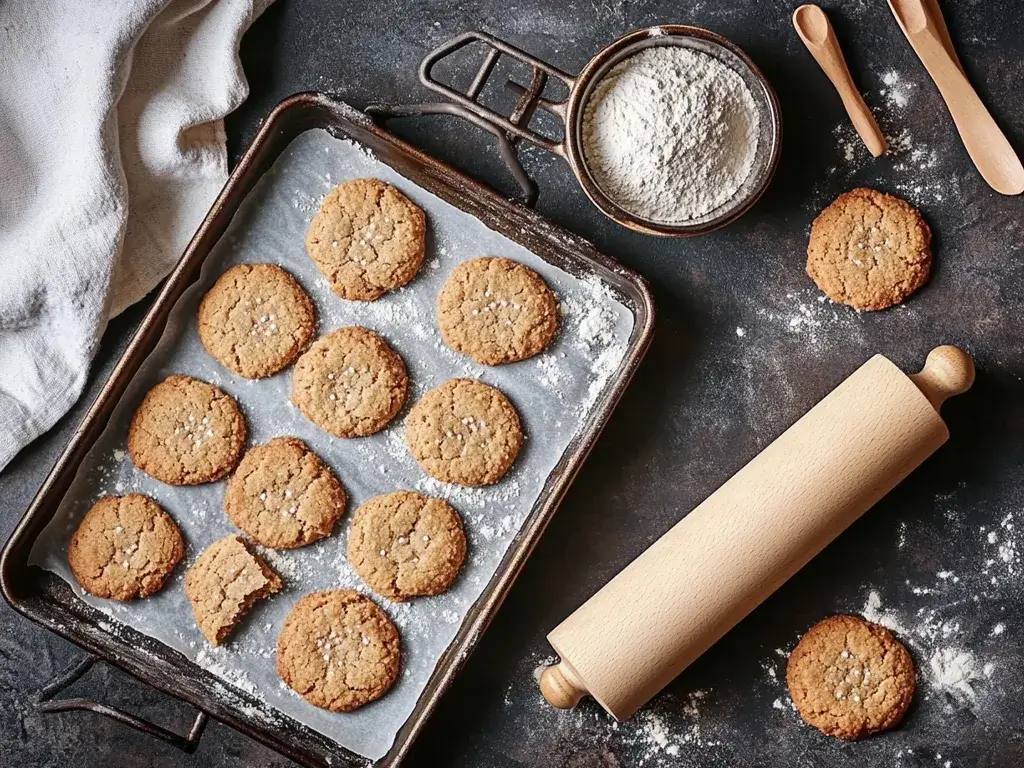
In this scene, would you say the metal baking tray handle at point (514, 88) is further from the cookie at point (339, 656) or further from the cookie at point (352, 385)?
the cookie at point (339, 656)

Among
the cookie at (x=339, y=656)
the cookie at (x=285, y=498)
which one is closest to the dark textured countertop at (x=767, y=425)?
the cookie at (x=339, y=656)

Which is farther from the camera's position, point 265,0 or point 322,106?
point 265,0

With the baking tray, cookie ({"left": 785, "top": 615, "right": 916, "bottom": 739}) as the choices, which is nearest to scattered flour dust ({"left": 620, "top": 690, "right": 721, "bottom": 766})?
cookie ({"left": 785, "top": 615, "right": 916, "bottom": 739})

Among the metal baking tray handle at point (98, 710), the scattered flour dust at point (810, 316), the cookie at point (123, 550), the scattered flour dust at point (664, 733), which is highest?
the scattered flour dust at point (810, 316)

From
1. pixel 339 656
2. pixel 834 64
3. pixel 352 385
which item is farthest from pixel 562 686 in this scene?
pixel 834 64

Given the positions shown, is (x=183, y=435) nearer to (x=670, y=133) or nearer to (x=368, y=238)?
(x=368, y=238)

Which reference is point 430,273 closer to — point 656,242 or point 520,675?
point 656,242

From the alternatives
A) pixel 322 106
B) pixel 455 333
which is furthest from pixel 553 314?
pixel 322 106
